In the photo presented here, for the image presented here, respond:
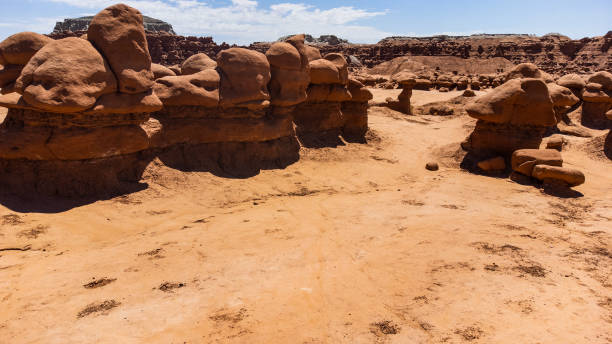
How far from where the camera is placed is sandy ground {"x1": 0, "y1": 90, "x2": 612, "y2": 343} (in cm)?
341

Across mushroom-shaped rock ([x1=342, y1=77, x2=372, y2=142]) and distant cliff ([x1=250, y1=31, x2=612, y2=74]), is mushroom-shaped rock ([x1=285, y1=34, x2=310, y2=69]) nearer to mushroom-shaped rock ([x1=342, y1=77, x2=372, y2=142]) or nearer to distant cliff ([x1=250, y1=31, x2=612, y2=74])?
mushroom-shaped rock ([x1=342, y1=77, x2=372, y2=142])

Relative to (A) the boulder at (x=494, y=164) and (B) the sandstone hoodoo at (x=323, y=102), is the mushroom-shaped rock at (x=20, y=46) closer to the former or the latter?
(B) the sandstone hoodoo at (x=323, y=102)

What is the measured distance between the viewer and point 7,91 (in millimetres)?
6789

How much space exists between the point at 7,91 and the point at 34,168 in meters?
1.97

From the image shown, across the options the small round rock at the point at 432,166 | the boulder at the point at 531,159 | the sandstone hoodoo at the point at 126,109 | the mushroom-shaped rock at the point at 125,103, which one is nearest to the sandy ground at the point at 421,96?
the small round rock at the point at 432,166

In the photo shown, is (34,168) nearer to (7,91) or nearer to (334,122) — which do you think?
(7,91)

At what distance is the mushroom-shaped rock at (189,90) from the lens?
24.6 ft

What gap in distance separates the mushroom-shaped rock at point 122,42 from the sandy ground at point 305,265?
1.76 metres

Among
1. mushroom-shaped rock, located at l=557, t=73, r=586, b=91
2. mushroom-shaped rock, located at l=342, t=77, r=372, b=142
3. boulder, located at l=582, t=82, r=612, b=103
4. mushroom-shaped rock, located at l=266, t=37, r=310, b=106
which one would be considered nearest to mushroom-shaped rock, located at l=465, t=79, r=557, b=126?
mushroom-shaped rock, located at l=342, t=77, r=372, b=142

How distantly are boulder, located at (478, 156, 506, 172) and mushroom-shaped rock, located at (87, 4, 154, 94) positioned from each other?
7.93 meters

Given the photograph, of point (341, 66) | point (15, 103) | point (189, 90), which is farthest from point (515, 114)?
point (15, 103)

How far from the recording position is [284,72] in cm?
907

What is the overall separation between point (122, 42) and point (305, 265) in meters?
5.03

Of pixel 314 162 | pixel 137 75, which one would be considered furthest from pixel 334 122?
pixel 137 75
